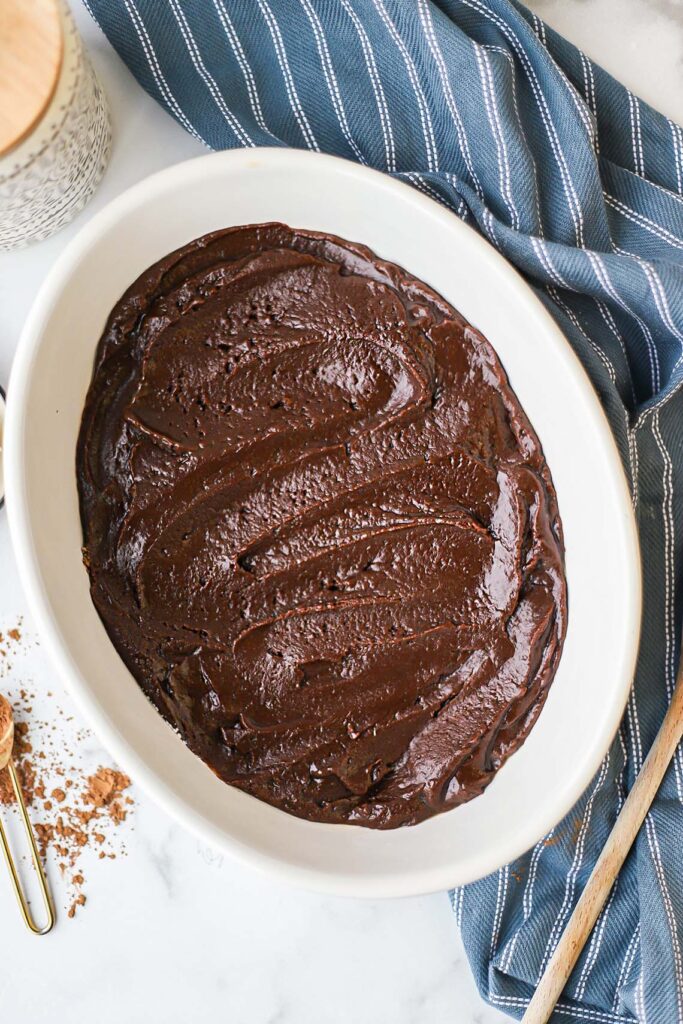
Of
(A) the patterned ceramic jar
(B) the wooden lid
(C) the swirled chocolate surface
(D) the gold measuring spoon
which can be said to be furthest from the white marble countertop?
(B) the wooden lid

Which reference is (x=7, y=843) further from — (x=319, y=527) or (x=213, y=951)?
(x=319, y=527)

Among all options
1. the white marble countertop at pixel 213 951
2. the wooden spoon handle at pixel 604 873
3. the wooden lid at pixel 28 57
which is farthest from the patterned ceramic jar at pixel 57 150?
the wooden spoon handle at pixel 604 873

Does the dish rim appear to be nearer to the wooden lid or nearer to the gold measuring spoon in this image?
the wooden lid

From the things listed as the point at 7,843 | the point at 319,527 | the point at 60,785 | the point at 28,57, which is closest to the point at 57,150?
the point at 28,57

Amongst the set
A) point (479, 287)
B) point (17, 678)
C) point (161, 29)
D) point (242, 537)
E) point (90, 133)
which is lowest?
point (17, 678)

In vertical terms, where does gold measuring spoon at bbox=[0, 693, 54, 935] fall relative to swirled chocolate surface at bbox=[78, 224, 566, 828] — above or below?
below

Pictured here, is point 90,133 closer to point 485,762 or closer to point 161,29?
point 161,29

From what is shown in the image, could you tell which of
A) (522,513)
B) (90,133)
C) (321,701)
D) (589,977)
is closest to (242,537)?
(321,701)
